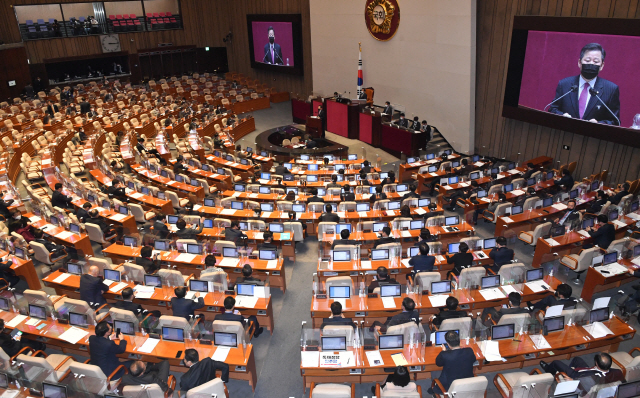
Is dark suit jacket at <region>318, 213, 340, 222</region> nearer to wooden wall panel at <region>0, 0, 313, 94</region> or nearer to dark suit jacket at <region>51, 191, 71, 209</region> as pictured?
dark suit jacket at <region>51, 191, 71, 209</region>

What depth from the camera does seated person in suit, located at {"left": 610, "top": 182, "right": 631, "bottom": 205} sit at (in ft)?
43.0

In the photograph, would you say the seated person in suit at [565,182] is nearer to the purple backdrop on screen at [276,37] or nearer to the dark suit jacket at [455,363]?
the dark suit jacket at [455,363]

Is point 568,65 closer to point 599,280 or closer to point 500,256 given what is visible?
point 599,280

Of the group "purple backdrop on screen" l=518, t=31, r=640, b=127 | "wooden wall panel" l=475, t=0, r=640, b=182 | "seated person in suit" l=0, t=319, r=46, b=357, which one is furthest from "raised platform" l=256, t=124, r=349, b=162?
"seated person in suit" l=0, t=319, r=46, b=357

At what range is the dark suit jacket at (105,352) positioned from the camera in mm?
7641

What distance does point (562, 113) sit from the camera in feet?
54.3

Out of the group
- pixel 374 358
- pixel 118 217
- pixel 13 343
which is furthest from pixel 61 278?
pixel 374 358

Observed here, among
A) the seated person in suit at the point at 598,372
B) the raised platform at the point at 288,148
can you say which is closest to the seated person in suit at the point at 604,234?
the seated person in suit at the point at 598,372

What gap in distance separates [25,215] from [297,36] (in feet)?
69.4

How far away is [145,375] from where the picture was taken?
727 cm

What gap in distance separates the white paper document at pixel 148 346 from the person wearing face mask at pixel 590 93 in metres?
15.4

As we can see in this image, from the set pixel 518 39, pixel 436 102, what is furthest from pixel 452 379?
pixel 436 102

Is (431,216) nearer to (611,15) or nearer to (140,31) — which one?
(611,15)

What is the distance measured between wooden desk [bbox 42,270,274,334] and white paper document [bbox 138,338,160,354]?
4.22ft
